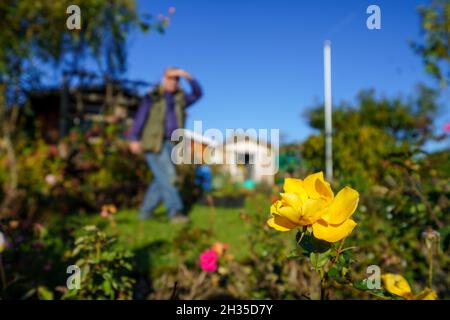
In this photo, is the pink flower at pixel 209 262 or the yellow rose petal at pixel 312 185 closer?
the yellow rose petal at pixel 312 185

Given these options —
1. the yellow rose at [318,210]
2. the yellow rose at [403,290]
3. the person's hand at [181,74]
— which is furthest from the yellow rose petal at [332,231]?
the person's hand at [181,74]

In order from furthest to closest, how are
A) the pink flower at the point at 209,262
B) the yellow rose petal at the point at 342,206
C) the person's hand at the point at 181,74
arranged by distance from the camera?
the person's hand at the point at 181,74 → the pink flower at the point at 209,262 → the yellow rose petal at the point at 342,206

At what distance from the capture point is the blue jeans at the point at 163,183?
4770mm

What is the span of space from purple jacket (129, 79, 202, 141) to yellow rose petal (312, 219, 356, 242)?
3.96 m

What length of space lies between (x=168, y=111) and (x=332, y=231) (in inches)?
162

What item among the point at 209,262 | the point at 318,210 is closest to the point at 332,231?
the point at 318,210

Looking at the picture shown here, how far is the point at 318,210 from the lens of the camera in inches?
29.4

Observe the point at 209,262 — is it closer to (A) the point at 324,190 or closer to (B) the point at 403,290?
(B) the point at 403,290

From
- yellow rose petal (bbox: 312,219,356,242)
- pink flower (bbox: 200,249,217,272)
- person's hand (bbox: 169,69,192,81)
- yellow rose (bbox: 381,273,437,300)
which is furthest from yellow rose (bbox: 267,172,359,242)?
person's hand (bbox: 169,69,192,81)

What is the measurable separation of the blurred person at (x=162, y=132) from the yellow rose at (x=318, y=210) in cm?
393

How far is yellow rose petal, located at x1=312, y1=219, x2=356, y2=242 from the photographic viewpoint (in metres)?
0.75

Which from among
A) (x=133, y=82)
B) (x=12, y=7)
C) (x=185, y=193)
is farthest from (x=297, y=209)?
(x=133, y=82)

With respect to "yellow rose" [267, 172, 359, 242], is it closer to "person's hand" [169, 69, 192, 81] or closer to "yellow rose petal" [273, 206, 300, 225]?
"yellow rose petal" [273, 206, 300, 225]

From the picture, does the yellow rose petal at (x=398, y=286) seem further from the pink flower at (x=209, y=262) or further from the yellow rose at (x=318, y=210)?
the pink flower at (x=209, y=262)
